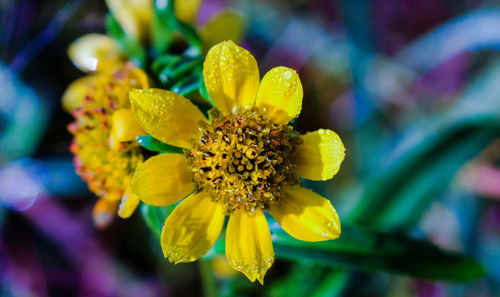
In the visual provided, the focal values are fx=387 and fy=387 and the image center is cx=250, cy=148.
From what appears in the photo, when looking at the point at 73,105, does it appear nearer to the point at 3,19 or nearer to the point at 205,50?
the point at 205,50

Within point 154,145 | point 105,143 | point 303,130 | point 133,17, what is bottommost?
point 303,130

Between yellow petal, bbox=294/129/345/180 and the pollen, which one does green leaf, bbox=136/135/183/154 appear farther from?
yellow petal, bbox=294/129/345/180

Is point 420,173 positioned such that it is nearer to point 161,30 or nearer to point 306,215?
point 306,215

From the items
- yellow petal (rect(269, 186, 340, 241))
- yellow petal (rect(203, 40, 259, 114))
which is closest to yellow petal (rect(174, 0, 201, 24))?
yellow petal (rect(203, 40, 259, 114))

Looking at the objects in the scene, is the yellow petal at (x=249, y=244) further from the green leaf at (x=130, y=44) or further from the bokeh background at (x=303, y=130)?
the bokeh background at (x=303, y=130)

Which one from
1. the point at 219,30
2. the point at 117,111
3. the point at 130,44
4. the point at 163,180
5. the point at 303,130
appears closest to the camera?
the point at 163,180

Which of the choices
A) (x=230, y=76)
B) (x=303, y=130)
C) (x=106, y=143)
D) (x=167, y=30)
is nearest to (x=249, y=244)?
(x=230, y=76)
